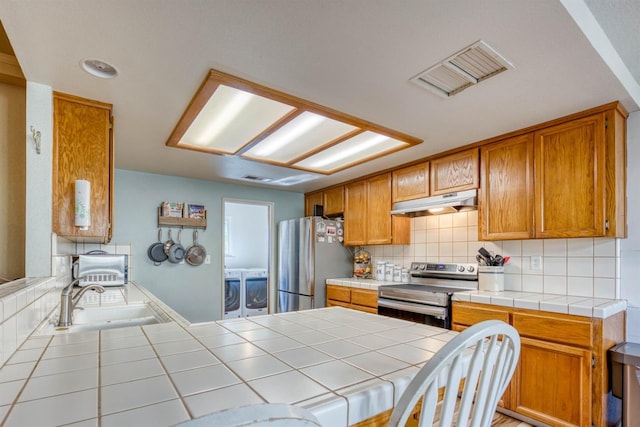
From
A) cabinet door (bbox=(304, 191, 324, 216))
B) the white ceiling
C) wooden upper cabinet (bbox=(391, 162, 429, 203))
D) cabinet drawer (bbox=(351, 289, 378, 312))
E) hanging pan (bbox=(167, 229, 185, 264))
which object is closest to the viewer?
the white ceiling

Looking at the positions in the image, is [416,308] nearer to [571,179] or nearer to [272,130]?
[571,179]

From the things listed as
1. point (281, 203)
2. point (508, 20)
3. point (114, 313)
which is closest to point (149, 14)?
point (508, 20)

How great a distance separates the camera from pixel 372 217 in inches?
146

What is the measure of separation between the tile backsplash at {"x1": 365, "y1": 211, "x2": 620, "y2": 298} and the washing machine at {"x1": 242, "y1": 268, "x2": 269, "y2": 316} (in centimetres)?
216

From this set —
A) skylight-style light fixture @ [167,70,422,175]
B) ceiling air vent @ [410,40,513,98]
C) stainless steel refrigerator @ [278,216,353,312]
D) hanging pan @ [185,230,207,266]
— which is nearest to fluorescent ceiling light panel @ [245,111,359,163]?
skylight-style light fixture @ [167,70,422,175]

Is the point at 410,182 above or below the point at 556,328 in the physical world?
above

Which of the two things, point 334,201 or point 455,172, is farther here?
point 334,201

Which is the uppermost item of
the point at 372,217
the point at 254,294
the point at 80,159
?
the point at 80,159

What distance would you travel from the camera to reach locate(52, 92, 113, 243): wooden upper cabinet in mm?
1773

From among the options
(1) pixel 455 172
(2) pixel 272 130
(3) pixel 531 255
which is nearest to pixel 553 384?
(3) pixel 531 255

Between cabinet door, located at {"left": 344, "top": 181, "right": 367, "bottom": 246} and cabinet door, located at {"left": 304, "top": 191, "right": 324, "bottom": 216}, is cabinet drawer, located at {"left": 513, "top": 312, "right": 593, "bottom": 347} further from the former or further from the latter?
cabinet door, located at {"left": 304, "top": 191, "right": 324, "bottom": 216}

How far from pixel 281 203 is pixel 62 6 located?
3595 mm

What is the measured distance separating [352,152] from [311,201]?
75.1 inches

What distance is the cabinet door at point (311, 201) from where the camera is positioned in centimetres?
459
